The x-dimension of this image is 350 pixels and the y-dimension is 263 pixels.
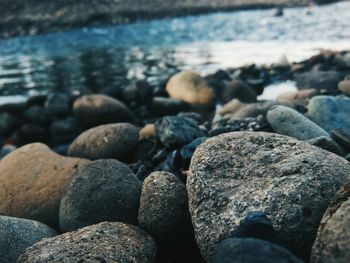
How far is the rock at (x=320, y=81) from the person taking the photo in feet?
35.6

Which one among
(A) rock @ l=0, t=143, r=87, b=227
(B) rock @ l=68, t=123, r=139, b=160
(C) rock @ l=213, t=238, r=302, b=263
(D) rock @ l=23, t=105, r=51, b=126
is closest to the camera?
(C) rock @ l=213, t=238, r=302, b=263

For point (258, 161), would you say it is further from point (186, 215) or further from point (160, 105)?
point (160, 105)

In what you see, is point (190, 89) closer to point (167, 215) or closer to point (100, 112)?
point (100, 112)

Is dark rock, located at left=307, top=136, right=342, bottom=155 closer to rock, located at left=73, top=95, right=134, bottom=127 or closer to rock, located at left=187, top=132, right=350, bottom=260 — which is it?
rock, located at left=187, top=132, right=350, bottom=260

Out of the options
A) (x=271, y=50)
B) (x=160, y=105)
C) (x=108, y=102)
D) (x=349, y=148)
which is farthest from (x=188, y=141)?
(x=271, y=50)

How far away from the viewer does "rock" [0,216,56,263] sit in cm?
348

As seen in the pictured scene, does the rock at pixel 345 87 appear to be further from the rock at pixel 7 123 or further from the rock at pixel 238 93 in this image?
the rock at pixel 7 123

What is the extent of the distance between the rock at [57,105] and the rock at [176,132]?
5.30 meters

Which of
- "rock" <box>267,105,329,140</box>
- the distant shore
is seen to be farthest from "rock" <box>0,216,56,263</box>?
the distant shore

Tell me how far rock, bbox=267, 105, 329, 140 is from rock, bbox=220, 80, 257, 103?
17.9ft

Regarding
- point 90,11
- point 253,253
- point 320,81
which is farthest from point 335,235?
point 90,11

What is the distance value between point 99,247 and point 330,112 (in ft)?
14.6

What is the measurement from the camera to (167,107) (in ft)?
35.3

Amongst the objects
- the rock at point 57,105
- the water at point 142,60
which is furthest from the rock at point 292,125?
the water at point 142,60
